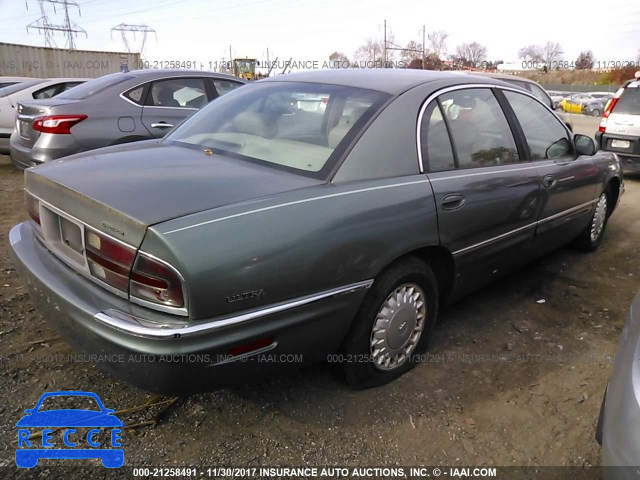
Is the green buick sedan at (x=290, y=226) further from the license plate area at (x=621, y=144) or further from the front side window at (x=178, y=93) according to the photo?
the license plate area at (x=621, y=144)

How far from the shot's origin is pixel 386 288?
94.2 inches

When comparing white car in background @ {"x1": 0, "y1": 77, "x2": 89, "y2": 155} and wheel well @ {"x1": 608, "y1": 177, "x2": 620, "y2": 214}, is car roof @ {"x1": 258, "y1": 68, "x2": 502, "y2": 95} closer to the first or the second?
wheel well @ {"x1": 608, "y1": 177, "x2": 620, "y2": 214}

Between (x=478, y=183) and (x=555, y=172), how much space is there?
1.05 m

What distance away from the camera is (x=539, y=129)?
3625 millimetres

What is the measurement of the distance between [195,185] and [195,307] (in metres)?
0.58

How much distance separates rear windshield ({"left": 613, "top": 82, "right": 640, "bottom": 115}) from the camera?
26.8ft

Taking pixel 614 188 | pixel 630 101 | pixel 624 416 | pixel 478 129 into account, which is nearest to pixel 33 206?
pixel 478 129

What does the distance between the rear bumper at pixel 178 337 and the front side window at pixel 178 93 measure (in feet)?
12.6

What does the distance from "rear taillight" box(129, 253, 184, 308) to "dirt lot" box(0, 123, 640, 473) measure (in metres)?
0.76

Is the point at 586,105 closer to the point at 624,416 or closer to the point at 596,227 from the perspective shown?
the point at 596,227

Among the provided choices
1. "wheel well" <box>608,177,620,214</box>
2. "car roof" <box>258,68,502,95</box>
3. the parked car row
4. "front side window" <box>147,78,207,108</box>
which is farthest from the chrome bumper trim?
the parked car row

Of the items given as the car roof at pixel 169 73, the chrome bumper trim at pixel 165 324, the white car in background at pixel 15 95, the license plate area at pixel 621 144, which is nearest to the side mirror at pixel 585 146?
the chrome bumper trim at pixel 165 324

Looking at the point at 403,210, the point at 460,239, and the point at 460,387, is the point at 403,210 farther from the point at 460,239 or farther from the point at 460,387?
the point at 460,387

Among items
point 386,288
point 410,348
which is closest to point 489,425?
point 410,348
